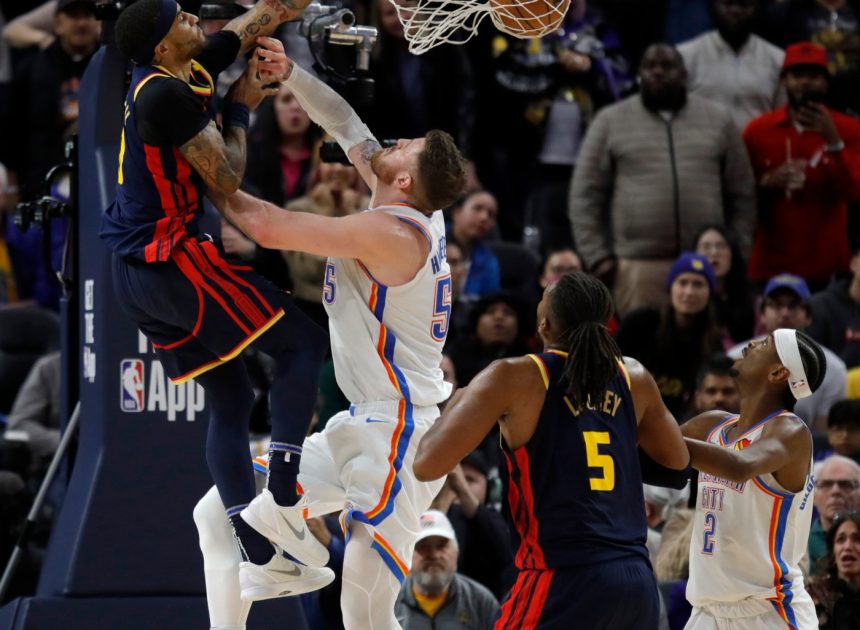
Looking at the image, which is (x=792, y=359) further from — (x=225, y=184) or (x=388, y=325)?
(x=225, y=184)

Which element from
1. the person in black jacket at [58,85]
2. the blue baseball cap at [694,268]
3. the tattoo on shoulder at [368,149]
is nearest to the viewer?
the tattoo on shoulder at [368,149]

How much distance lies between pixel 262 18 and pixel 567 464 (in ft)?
6.80

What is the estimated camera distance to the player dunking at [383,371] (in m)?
6.07

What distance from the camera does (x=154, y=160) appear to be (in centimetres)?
586

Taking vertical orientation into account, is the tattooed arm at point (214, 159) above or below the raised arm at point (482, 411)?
above

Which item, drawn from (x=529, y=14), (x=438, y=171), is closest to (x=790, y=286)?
(x=529, y=14)

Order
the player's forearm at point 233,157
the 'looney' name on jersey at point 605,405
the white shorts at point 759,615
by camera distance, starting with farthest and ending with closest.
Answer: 1. the white shorts at point 759,615
2. the player's forearm at point 233,157
3. the 'looney' name on jersey at point 605,405

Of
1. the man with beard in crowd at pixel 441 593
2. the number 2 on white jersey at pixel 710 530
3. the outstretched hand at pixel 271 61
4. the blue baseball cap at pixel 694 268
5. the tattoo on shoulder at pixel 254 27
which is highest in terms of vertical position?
the tattoo on shoulder at pixel 254 27

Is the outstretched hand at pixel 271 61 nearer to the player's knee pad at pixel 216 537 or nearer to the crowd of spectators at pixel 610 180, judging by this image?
the player's knee pad at pixel 216 537

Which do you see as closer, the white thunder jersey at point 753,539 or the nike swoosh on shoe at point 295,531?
the nike swoosh on shoe at point 295,531

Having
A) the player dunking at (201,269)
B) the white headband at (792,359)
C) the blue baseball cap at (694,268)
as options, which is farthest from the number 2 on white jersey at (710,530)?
the blue baseball cap at (694,268)

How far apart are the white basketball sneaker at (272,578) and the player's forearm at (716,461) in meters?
1.44

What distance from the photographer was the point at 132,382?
22.6 feet

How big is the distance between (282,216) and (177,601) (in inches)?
69.1
